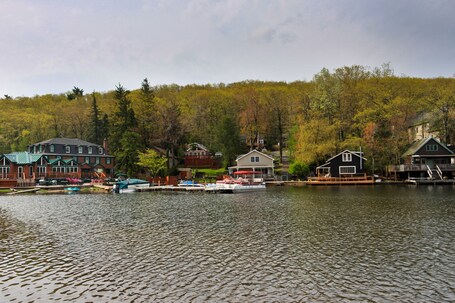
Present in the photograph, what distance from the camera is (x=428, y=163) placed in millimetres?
65312

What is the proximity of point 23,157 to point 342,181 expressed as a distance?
6326cm

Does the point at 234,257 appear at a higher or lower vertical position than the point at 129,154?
lower

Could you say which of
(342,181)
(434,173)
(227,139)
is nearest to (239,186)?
(342,181)

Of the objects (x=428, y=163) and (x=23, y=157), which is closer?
(x=428, y=163)

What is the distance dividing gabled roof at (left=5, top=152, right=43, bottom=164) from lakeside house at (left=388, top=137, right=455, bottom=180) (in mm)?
70391

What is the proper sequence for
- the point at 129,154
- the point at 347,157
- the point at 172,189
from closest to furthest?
the point at 172,189
the point at 347,157
the point at 129,154

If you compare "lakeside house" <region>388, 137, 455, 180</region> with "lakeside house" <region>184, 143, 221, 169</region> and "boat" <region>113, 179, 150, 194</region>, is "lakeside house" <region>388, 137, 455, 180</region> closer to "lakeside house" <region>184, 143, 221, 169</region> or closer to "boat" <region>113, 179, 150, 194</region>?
"lakeside house" <region>184, 143, 221, 169</region>

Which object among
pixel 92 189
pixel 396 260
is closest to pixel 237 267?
pixel 396 260

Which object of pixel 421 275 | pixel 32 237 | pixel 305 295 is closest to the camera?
pixel 305 295

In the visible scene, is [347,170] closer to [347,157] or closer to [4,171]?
[347,157]

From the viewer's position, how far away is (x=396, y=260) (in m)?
15.9

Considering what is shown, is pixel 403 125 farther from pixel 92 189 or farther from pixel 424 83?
pixel 92 189

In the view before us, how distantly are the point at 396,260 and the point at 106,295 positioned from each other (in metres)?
12.3

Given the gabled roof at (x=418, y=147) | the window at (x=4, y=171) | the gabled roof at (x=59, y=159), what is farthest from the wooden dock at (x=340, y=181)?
the window at (x=4, y=171)
